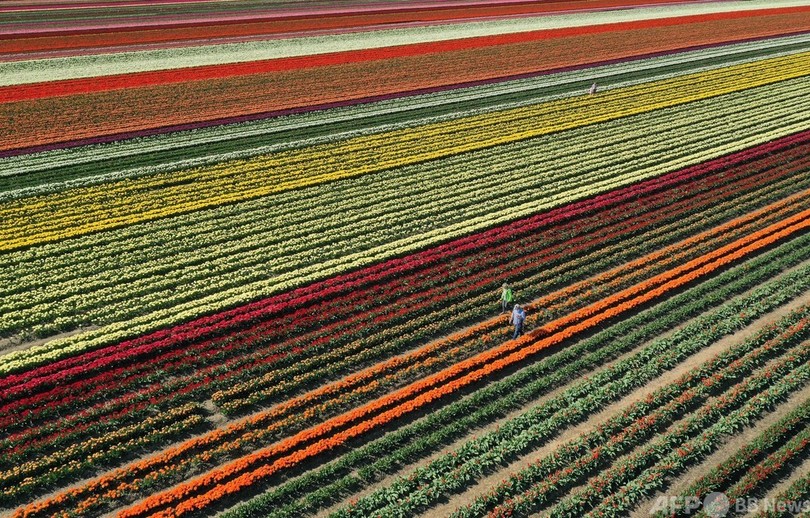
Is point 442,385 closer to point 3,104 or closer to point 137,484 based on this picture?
point 137,484

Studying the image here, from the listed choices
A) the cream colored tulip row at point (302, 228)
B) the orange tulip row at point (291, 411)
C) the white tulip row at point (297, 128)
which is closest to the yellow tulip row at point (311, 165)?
the white tulip row at point (297, 128)

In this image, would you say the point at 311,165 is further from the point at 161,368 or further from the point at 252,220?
the point at 161,368

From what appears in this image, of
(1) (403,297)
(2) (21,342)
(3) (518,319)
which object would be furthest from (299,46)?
(3) (518,319)

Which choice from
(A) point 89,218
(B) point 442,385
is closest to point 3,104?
A: (A) point 89,218

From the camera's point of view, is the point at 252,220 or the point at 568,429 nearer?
the point at 568,429

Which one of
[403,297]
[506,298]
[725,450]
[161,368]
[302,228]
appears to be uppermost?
[302,228]

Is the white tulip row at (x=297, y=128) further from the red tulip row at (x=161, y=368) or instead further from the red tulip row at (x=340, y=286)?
the red tulip row at (x=161, y=368)

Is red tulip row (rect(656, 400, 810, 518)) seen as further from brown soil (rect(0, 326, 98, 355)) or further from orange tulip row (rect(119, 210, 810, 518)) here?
brown soil (rect(0, 326, 98, 355))
